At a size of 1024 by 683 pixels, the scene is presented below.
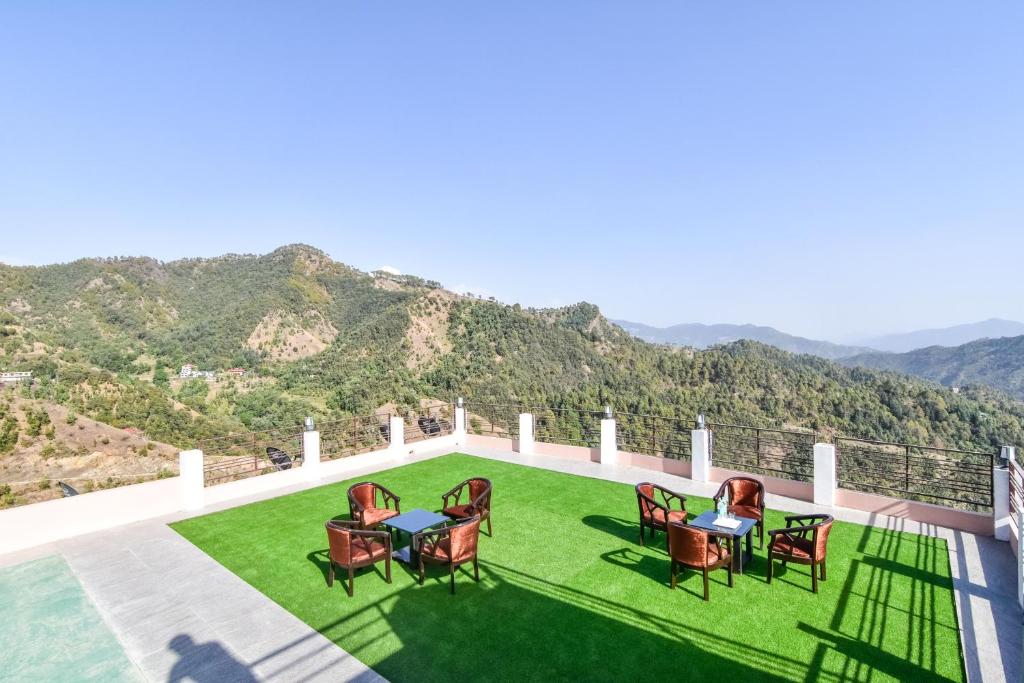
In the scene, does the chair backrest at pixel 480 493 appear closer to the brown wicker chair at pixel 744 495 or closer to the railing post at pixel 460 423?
the brown wicker chair at pixel 744 495

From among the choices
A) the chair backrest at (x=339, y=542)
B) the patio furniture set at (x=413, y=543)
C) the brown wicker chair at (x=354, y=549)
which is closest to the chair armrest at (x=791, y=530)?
the patio furniture set at (x=413, y=543)

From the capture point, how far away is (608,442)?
1081 cm

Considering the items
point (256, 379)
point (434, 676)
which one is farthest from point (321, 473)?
point (256, 379)

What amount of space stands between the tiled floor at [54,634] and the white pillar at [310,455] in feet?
13.5

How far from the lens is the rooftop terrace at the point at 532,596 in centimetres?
396

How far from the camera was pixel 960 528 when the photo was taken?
6.64 meters

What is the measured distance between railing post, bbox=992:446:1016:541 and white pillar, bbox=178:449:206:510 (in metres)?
11.5

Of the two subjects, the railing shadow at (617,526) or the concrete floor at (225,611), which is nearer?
the concrete floor at (225,611)

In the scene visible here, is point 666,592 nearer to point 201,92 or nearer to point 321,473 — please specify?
point 321,473

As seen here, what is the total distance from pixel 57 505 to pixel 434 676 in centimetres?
687

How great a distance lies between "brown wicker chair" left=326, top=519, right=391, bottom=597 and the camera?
5070 millimetres

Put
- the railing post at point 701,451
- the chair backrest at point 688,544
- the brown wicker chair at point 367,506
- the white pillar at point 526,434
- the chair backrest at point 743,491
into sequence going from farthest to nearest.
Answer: the white pillar at point 526,434
the railing post at point 701,451
the chair backrest at point 743,491
the brown wicker chair at point 367,506
the chair backrest at point 688,544

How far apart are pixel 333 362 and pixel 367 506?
164 feet

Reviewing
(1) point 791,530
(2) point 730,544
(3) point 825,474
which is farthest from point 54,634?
(3) point 825,474
